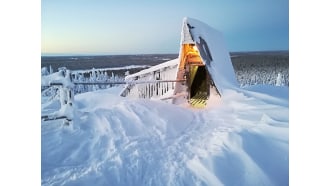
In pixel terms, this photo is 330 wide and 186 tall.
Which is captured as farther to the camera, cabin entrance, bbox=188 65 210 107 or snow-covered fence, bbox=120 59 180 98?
cabin entrance, bbox=188 65 210 107

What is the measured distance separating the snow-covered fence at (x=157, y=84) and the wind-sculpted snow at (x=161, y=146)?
603 millimetres

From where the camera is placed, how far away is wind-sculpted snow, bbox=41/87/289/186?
90.9 inches

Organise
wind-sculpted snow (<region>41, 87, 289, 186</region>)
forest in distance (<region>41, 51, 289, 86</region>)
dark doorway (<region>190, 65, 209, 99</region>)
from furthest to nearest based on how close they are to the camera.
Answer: dark doorway (<region>190, 65, 209, 99</region>) → forest in distance (<region>41, 51, 289, 86</region>) → wind-sculpted snow (<region>41, 87, 289, 186</region>)

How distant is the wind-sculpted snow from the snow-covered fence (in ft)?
1.98

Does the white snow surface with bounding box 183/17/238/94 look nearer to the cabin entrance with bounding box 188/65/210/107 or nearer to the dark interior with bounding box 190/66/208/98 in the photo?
the cabin entrance with bounding box 188/65/210/107

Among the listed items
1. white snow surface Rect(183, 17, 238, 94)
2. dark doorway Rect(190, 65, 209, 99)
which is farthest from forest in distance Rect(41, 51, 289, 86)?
dark doorway Rect(190, 65, 209, 99)

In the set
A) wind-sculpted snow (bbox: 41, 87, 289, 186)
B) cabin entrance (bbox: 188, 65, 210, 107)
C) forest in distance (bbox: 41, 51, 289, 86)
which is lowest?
wind-sculpted snow (bbox: 41, 87, 289, 186)

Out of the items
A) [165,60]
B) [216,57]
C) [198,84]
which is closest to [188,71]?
[216,57]

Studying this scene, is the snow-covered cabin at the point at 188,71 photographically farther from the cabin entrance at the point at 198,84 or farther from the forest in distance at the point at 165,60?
the cabin entrance at the point at 198,84

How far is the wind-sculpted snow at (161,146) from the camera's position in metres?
2.31
